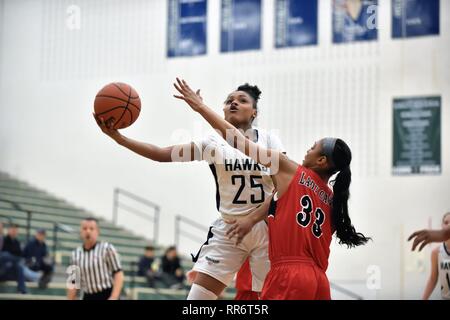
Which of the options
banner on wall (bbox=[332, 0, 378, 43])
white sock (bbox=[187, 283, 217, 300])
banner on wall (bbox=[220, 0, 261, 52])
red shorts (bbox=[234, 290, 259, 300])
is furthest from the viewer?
banner on wall (bbox=[220, 0, 261, 52])

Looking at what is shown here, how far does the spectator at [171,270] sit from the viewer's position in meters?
13.6

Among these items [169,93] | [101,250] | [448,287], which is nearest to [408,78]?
[169,93]

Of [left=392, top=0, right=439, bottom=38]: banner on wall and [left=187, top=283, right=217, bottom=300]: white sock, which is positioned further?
[left=392, top=0, right=439, bottom=38]: banner on wall

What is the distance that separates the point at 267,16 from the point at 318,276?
10.5m

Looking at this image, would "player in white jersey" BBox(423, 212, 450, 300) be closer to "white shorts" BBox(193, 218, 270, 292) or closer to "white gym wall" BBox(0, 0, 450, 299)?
"white shorts" BBox(193, 218, 270, 292)

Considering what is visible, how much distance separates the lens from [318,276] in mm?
4898

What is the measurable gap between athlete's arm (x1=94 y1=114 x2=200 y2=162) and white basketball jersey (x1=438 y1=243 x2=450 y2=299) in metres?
3.62

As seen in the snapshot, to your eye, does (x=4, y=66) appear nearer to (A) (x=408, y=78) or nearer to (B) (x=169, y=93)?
(B) (x=169, y=93)

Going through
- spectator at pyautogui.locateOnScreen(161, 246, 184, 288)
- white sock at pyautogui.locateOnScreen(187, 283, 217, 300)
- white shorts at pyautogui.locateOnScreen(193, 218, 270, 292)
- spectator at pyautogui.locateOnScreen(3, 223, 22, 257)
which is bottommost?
spectator at pyautogui.locateOnScreen(161, 246, 184, 288)

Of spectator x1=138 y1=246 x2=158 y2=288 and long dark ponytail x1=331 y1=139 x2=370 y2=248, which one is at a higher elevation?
long dark ponytail x1=331 y1=139 x2=370 y2=248

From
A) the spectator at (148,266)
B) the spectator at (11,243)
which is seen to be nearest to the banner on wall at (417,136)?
the spectator at (148,266)

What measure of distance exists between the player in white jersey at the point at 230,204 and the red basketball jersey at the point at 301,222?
88 cm

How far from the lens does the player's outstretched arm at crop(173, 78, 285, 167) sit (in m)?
4.87

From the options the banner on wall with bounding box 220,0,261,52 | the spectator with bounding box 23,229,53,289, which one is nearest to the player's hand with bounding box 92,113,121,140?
the spectator with bounding box 23,229,53,289
